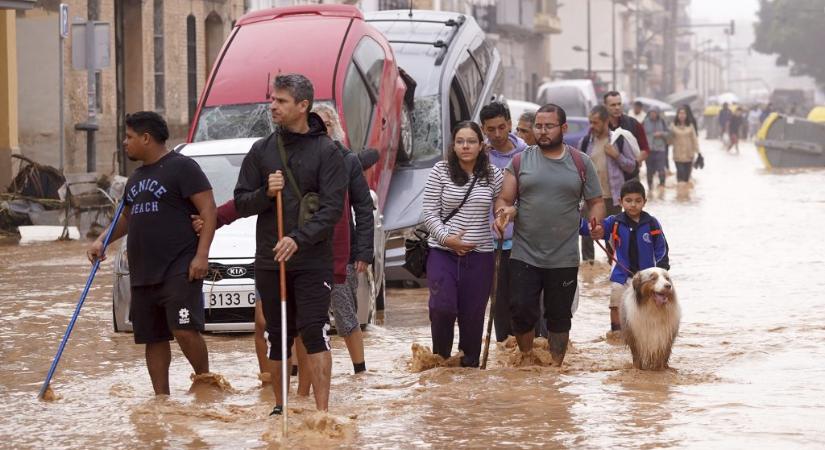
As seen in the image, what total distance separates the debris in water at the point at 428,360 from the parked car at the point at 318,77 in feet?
16.9

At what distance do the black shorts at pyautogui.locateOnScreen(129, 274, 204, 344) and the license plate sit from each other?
280cm

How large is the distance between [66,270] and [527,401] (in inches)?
370

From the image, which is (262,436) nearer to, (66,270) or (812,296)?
(812,296)

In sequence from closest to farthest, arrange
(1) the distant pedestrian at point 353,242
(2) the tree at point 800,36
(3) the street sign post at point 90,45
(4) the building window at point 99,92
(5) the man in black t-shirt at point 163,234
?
(5) the man in black t-shirt at point 163,234 < (1) the distant pedestrian at point 353,242 < (3) the street sign post at point 90,45 < (4) the building window at point 99,92 < (2) the tree at point 800,36

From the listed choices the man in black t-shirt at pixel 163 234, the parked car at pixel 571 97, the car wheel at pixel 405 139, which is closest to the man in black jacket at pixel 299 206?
the man in black t-shirt at pixel 163 234

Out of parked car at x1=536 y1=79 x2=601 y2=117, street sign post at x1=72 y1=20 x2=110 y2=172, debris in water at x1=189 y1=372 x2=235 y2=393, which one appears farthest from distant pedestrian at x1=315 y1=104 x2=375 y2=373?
parked car at x1=536 y1=79 x2=601 y2=117

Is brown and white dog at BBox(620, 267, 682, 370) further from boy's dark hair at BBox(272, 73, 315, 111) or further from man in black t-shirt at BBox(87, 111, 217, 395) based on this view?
boy's dark hair at BBox(272, 73, 315, 111)

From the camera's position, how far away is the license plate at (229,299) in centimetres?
1199

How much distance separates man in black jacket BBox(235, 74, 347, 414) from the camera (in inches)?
323

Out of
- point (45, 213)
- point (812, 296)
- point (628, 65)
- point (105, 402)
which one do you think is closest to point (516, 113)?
point (45, 213)

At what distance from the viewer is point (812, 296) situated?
14.8 metres

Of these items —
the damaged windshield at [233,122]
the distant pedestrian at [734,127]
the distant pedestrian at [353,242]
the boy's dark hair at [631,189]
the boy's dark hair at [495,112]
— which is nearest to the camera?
the distant pedestrian at [353,242]

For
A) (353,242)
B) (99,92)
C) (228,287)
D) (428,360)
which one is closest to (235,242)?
(228,287)

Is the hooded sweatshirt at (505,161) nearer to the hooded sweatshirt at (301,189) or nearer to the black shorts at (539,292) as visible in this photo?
the black shorts at (539,292)
